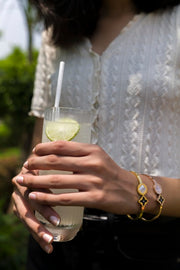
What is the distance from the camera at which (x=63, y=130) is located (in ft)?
3.30

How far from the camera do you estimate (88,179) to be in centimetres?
91

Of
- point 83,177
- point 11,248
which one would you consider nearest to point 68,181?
point 83,177

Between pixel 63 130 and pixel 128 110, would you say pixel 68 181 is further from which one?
pixel 128 110

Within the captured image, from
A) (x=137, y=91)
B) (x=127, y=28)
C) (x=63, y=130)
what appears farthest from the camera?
(x=127, y=28)

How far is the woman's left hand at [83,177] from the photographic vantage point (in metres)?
0.91

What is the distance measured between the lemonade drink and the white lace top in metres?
0.39

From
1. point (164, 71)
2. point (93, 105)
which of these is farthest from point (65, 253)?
point (164, 71)

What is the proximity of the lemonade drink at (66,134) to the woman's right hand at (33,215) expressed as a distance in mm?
36

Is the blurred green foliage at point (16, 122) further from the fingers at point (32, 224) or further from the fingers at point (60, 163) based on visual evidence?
the fingers at point (60, 163)

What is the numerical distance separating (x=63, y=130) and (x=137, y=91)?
0.51 meters

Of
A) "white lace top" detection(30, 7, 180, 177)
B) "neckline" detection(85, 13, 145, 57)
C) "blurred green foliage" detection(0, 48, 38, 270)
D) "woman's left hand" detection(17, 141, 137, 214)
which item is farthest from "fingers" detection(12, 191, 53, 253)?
"blurred green foliage" detection(0, 48, 38, 270)

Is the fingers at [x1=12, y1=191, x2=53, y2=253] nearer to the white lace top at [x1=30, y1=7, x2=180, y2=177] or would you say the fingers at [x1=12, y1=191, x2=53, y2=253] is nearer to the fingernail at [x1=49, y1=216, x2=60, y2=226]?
the fingernail at [x1=49, y1=216, x2=60, y2=226]

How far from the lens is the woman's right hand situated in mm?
995

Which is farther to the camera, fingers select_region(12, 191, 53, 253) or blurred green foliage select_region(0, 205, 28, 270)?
blurred green foliage select_region(0, 205, 28, 270)
